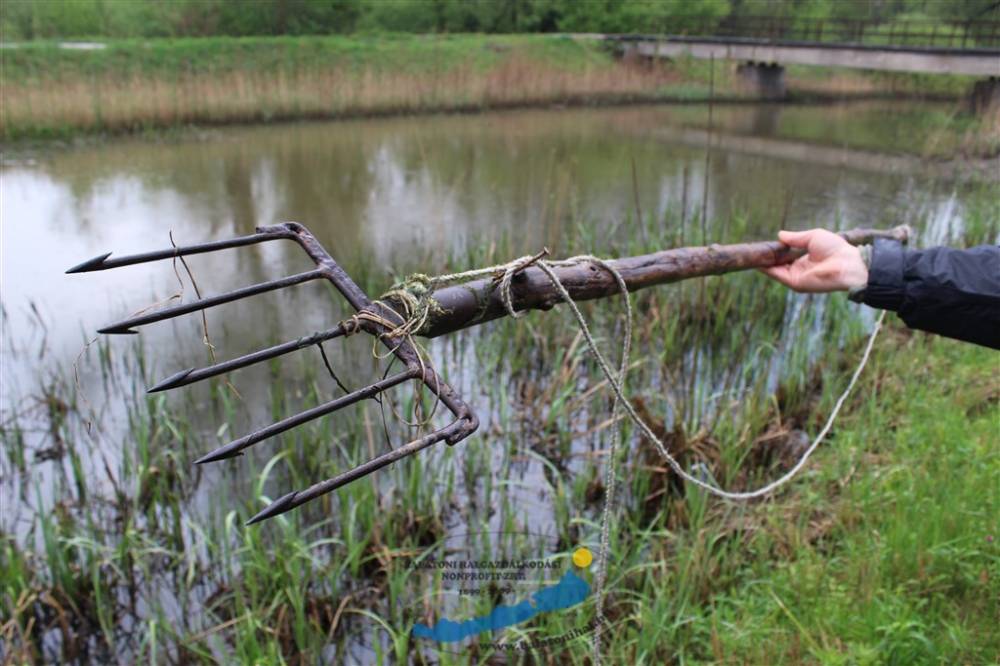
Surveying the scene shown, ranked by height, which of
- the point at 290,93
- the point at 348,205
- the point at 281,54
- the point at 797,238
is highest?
the point at 281,54

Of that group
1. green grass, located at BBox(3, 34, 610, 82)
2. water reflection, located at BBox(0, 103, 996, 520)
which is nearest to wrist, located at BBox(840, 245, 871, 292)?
water reflection, located at BBox(0, 103, 996, 520)

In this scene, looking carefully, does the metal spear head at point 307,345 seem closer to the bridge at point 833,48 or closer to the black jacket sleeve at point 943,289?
the black jacket sleeve at point 943,289

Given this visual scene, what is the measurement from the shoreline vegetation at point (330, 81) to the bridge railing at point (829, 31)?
140cm

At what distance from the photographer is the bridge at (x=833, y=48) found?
43.2 feet

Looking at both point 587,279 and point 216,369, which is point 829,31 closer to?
point 587,279

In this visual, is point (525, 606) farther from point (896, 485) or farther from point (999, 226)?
point (999, 226)

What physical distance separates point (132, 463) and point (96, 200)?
5.41 m

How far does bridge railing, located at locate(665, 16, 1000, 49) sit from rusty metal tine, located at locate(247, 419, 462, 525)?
50.3ft

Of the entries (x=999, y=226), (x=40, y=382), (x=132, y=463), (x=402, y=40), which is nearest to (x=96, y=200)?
(x=40, y=382)

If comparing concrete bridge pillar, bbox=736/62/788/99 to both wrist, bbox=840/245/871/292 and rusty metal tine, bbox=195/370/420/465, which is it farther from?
rusty metal tine, bbox=195/370/420/465

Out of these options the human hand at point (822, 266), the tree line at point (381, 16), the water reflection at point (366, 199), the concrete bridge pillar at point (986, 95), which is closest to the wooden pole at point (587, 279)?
the human hand at point (822, 266)

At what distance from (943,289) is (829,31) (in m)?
18.4

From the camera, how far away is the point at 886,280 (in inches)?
62.1

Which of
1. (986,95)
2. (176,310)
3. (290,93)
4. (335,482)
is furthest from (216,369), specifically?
(986,95)
